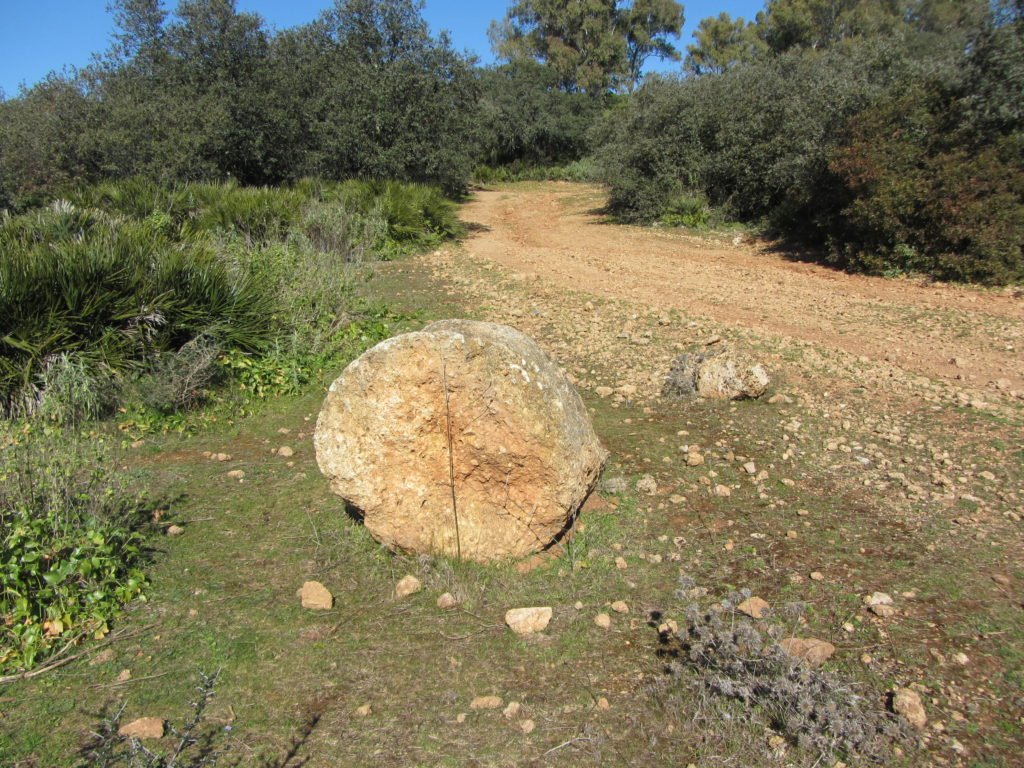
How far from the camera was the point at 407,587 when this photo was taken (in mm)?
3559

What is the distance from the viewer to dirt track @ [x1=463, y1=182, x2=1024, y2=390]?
270 inches

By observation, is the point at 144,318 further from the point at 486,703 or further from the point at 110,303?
the point at 486,703

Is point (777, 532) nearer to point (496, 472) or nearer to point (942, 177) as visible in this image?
point (496, 472)

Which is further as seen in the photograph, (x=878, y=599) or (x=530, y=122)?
(x=530, y=122)

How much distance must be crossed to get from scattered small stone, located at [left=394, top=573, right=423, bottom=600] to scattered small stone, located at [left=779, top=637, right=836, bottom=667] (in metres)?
1.77

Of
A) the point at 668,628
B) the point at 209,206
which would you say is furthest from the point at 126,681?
the point at 209,206

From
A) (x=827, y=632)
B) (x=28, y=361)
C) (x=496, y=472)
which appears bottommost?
(x=827, y=632)

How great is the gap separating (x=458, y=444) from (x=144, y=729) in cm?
182

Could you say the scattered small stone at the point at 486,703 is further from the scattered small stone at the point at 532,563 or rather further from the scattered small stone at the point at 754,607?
the scattered small stone at the point at 754,607

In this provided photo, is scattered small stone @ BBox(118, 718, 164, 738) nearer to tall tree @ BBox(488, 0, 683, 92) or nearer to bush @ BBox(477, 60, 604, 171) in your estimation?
bush @ BBox(477, 60, 604, 171)

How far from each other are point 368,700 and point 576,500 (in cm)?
144

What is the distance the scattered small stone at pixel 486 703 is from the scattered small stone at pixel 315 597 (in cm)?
99

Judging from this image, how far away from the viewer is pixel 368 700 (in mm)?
2836

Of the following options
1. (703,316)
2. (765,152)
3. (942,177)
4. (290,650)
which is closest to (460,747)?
(290,650)
